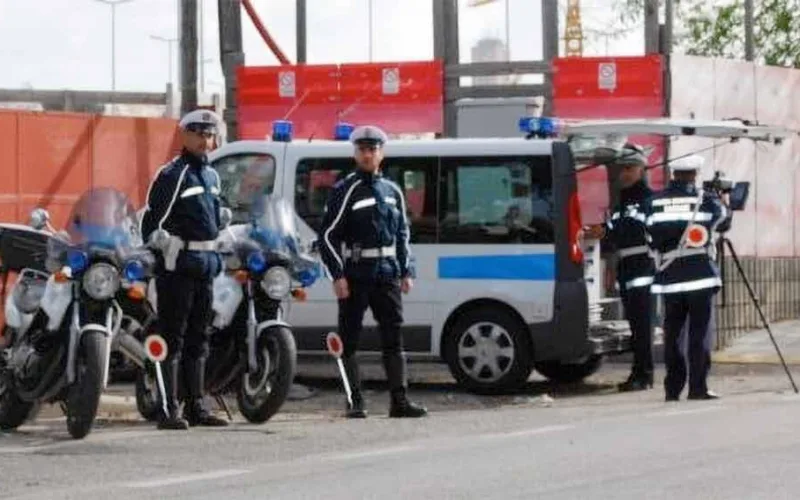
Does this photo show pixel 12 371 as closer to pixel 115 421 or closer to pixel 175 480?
pixel 115 421

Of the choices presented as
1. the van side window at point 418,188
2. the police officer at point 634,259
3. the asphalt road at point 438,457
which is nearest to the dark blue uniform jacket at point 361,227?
the asphalt road at point 438,457

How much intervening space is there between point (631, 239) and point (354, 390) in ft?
12.0

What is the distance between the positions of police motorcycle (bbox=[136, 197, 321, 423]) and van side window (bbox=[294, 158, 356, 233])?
2887mm

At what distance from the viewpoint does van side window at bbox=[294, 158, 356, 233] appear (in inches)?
692

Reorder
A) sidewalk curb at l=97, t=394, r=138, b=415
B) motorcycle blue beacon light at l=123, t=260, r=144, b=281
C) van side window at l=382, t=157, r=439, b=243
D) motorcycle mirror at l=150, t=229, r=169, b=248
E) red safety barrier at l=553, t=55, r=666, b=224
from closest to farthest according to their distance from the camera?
motorcycle blue beacon light at l=123, t=260, r=144, b=281 < motorcycle mirror at l=150, t=229, r=169, b=248 < sidewalk curb at l=97, t=394, r=138, b=415 < van side window at l=382, t=157, r=439, b=243 < red safety barrier at l=553, t=55, r=666, b=224

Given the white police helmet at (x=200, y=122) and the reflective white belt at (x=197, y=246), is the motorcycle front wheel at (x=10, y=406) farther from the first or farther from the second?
the white police helmet at (x=200, y=122)

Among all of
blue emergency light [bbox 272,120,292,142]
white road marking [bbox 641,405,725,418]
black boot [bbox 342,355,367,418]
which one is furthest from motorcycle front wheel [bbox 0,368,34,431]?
blue emergency light [bbox 272,120,292,142]

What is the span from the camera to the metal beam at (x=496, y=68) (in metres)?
22.9

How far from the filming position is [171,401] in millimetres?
13773

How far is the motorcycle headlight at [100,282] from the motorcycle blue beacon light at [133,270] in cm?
16

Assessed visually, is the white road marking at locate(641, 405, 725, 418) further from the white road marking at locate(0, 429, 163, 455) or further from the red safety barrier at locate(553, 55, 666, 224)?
the red safety barrier at locate(553, 55, 666, 224)

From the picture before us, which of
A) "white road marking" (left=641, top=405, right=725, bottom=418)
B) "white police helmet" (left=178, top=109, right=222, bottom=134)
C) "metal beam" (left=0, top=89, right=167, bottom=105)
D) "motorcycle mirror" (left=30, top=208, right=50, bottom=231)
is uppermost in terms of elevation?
"metal beam" (left=0, top=89, right=167, bottom=105)

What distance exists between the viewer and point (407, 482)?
35.5ft

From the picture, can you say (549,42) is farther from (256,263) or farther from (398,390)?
(256,263)
